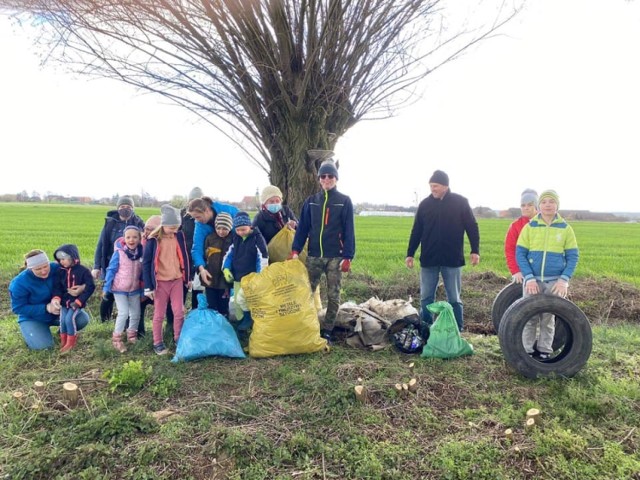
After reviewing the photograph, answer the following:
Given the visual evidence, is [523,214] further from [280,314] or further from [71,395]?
[71,395]

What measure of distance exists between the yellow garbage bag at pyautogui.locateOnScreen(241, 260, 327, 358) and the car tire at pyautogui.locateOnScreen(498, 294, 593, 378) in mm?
1788

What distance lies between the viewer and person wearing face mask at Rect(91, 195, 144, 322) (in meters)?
5.20

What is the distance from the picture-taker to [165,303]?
4.36 m

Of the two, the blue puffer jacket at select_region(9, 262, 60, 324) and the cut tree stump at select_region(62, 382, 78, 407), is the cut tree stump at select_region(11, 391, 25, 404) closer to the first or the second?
the cut tree stump at select_region(62, 382, 78, 407)

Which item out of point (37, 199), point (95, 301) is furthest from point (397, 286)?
point (37, 199)

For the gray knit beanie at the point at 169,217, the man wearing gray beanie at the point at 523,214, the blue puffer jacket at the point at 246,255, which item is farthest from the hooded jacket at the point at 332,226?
the man wearing gray beanie at the point at 523,214

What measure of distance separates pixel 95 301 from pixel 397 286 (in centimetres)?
511

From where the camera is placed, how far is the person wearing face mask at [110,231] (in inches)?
205

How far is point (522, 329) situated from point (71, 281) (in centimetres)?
464

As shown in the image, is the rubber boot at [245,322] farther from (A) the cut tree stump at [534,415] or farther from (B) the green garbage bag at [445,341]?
(A) the cut tree stump at [534,415]

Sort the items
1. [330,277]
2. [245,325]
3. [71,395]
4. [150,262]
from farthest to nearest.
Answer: [245,325] → [330,277] → [150,262] → [71,395]

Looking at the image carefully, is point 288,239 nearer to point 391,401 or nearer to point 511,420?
point 391,401

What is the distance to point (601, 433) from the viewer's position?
2811 millimetres

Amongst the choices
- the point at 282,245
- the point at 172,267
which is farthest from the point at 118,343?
the point at 282,245
